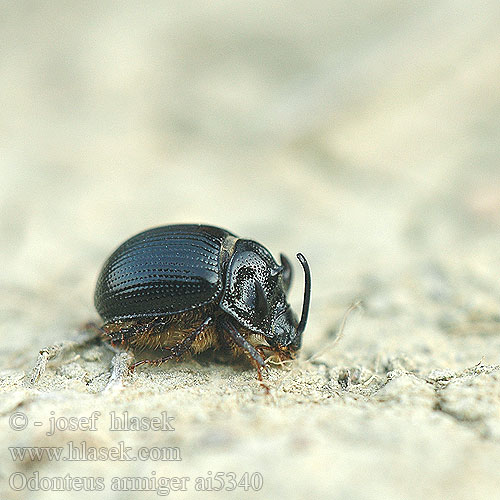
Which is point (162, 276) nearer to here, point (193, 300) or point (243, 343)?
point (193, 300)

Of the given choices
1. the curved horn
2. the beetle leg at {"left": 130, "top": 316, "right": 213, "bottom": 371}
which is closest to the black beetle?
the beetle leg at {"left": 130, "top": 316, "right": 213, "bottom": 371}

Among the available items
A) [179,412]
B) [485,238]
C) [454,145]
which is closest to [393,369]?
[179,412]

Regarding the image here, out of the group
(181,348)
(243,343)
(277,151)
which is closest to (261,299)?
(243,343)

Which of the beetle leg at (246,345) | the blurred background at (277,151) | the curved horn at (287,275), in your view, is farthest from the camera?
the blurred background at (277,151)

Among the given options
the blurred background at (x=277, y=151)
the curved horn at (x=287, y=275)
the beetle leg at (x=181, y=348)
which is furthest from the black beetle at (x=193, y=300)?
the blurred background at (x=277, y=151)

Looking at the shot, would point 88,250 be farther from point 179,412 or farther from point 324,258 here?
point 179,412

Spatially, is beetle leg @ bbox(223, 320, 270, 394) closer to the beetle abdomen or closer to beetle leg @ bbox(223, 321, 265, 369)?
beetle leg @ bbox(223, 321, 265, 369)

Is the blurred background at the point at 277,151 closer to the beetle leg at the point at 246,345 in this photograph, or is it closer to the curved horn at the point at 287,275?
the curved horn at the point at 287,275
